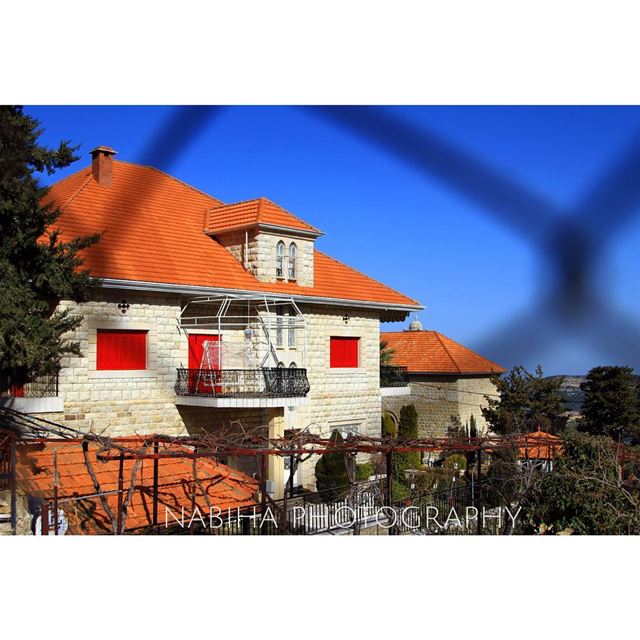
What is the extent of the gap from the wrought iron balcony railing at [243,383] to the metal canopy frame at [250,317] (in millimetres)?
651

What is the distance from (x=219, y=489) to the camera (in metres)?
10.6

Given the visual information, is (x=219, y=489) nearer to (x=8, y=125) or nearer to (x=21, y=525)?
(x=21, y=525)

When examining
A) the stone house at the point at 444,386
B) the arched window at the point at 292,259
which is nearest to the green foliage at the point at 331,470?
the arched window at the point at 292,259

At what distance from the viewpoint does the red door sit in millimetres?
13969

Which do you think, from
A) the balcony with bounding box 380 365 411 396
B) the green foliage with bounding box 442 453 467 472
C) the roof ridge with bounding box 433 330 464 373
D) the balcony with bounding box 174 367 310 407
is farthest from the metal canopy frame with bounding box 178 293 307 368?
the roof ridge with bounding box 433 330 464 373

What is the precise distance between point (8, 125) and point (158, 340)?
17.0 ft

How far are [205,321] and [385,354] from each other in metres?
9.98

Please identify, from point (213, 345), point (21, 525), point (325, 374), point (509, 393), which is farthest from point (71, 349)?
point (509, 393)

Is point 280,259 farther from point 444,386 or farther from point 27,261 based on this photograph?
point 444,386

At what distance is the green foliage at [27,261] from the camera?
9.14 meters

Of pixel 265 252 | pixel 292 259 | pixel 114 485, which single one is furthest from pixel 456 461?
pixel 114 485

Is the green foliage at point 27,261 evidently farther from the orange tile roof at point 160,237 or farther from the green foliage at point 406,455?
the green foliage at point 406,455

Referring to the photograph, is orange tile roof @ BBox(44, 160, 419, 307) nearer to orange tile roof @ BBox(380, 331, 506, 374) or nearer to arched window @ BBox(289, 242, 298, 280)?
arched window @ BBox(289, 242, 298, 280)

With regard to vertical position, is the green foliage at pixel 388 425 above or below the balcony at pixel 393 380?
below
